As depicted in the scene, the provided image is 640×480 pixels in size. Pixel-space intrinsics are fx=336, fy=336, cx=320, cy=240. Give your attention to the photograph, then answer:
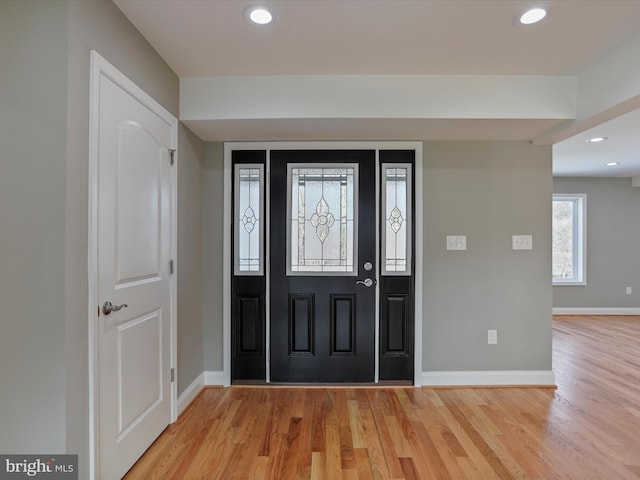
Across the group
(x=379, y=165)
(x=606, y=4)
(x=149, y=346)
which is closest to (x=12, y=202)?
(x=149, y=346)

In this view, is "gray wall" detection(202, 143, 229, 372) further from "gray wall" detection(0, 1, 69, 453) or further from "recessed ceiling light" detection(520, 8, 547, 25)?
"recessed ceiling light" detection(520, 8, 547, 25)

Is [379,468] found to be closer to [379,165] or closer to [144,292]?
[144,292]

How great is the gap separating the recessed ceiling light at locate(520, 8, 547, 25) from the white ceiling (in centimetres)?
4

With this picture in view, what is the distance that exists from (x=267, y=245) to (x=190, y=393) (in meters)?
1.34

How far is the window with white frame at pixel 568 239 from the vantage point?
5.93m

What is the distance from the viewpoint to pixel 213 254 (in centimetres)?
301

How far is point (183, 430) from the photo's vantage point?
89.2 inches

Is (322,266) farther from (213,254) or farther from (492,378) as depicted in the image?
(492,378)

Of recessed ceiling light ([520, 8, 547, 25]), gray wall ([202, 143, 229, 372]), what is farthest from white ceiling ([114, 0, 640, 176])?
gray wall ([202, 143, 229, 372])

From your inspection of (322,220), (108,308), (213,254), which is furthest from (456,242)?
(108,308)

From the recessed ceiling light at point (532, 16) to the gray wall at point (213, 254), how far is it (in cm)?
234

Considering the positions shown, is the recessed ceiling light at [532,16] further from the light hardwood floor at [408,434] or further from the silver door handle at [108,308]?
the silver door handle at [108,308]

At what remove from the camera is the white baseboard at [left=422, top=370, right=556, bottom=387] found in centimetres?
297

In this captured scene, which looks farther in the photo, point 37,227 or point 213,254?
point 213,254
